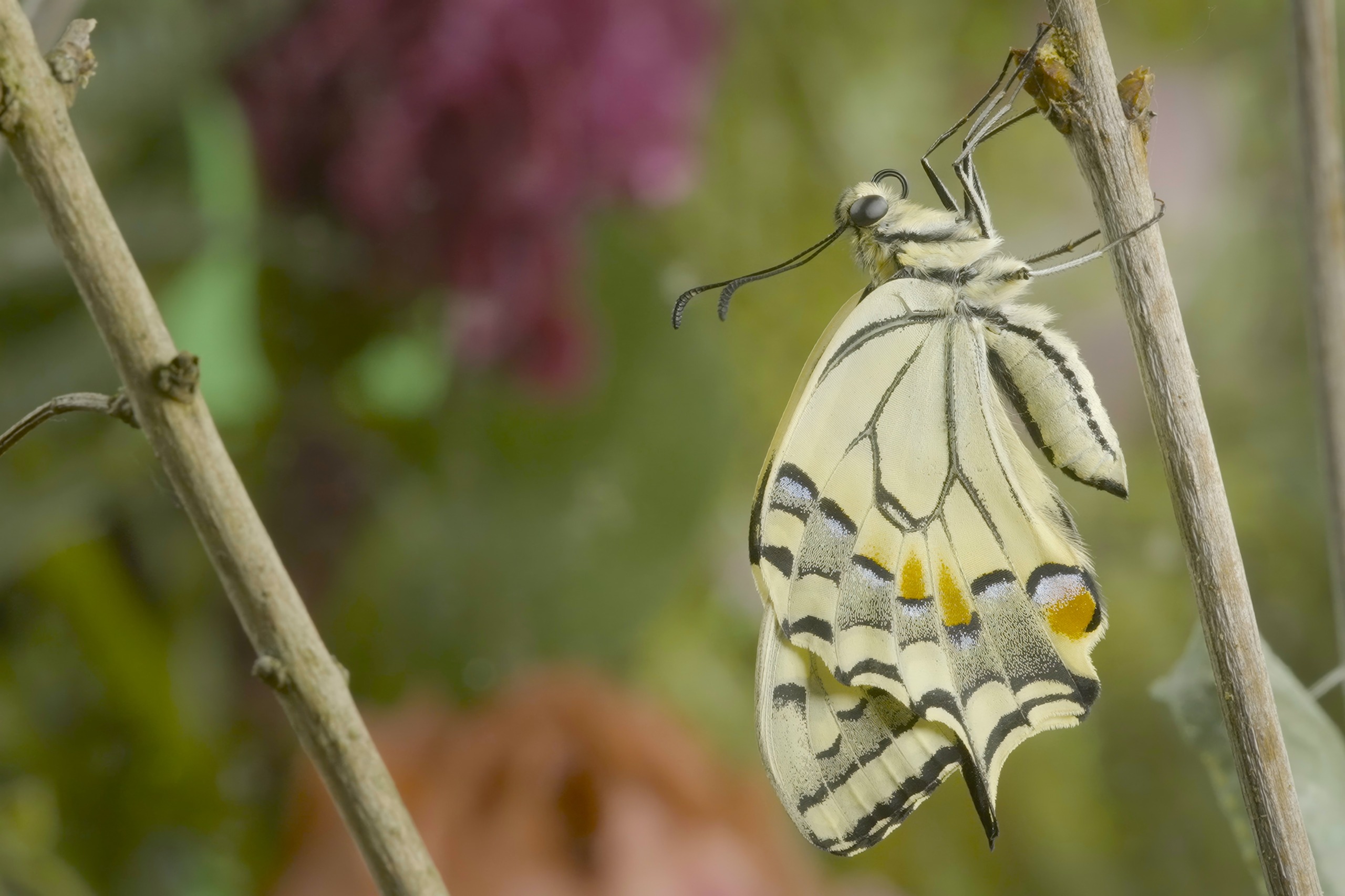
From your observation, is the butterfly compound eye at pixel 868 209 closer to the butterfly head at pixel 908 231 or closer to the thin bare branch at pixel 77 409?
the butterfly head at pixel 908 231

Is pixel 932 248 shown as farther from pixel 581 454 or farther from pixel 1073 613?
pixel 581 454

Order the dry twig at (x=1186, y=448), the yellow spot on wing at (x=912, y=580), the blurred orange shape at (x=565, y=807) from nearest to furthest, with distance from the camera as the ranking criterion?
the dry twig at (x=1186, y=448) < the yellow spot on wing at (x=912, y=580) < the blurred orange shape at (x=565, y=807)

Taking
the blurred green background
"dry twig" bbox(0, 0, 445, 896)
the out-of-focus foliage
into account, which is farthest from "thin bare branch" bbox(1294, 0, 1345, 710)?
the blurred green background

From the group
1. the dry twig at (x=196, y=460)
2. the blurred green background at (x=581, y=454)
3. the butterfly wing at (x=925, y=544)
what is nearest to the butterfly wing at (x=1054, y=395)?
the butterfly wing at (x=925, y=544)

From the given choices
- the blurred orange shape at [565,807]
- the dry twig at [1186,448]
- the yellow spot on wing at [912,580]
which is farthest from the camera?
the blurred orange shape at [565,807]

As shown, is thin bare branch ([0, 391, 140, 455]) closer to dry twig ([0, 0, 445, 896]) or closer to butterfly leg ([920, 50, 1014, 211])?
dry twig ([0, 0, 445, 896])

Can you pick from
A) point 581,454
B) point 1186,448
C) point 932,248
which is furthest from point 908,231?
point 581,454

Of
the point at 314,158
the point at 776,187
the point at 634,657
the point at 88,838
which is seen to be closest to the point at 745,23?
the point at 776,187
